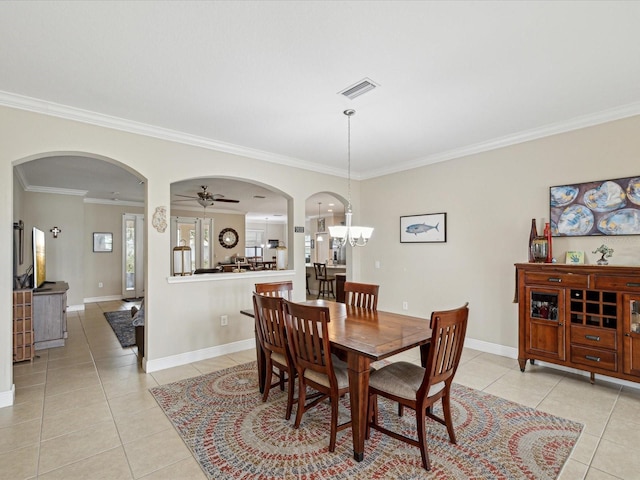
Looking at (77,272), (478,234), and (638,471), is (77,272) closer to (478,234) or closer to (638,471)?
(478,234)

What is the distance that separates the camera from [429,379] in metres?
1.89

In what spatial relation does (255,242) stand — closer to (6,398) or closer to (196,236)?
(196,236)

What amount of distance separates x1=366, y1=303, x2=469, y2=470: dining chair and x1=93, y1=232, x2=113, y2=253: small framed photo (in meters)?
8.12

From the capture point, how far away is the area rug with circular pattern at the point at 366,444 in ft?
6.26

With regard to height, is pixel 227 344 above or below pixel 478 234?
below

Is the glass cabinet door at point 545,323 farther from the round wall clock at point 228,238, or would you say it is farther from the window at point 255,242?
the window at point 255,242

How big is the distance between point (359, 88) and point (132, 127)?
93.3 inches

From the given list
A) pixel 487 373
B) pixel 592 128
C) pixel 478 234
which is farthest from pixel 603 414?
pixel 592 128

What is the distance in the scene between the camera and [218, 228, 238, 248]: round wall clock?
10.0m

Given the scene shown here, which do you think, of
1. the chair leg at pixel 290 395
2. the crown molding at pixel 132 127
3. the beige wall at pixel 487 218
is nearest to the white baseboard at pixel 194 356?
the chair leg at pixel 290 395

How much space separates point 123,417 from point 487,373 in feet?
11.3

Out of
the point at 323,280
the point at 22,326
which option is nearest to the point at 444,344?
the point at 22,326

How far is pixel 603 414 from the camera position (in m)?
2.54

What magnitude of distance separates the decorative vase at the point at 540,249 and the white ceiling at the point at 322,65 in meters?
1.20
